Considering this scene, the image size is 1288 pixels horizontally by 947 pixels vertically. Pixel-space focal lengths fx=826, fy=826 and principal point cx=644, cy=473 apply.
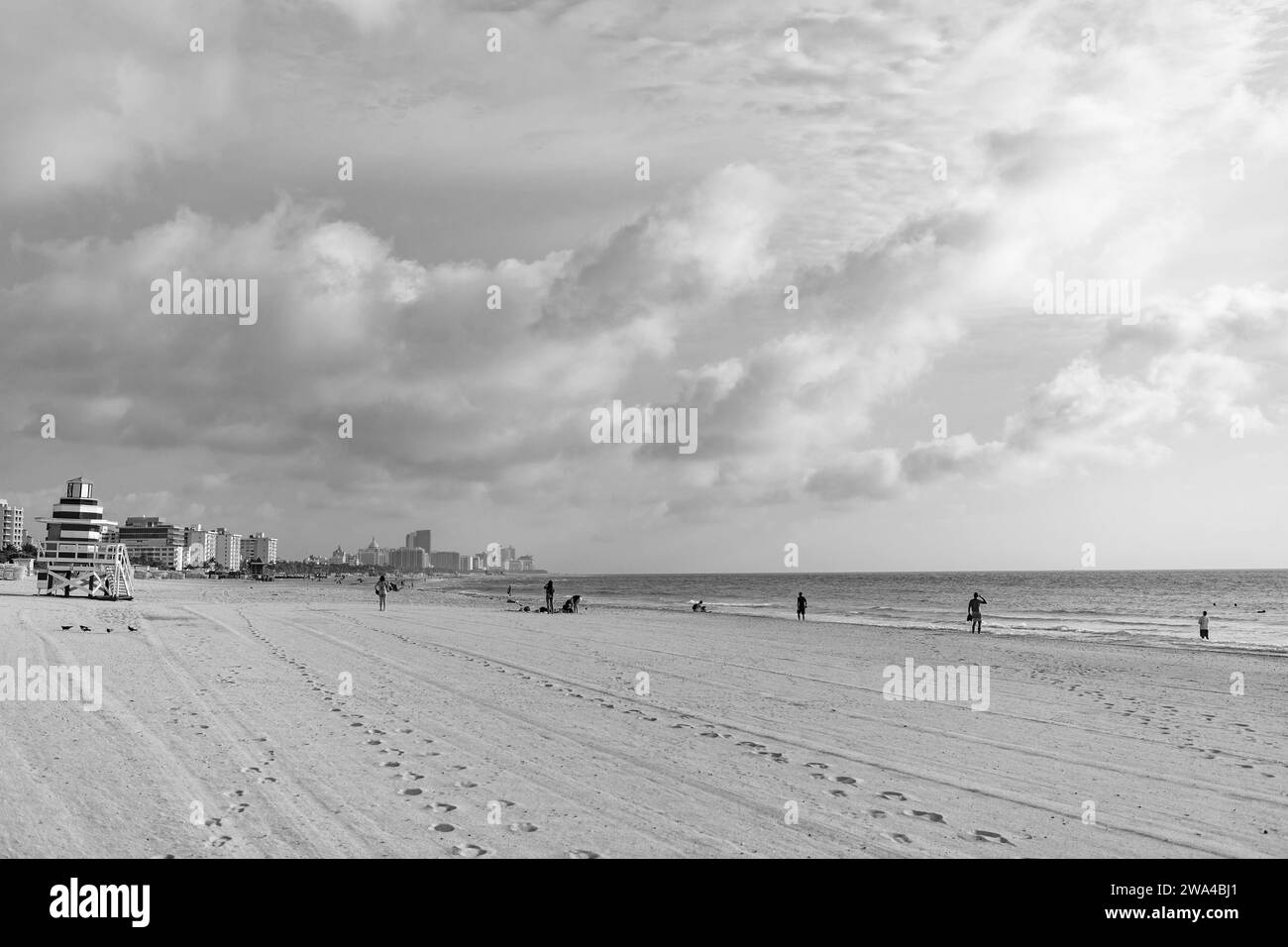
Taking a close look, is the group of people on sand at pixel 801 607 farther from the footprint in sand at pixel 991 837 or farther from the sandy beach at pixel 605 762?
the footprint in sand at pixel 991 837

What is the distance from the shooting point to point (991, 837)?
6.88m

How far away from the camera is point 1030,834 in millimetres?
6984

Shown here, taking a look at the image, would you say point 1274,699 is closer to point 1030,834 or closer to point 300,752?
point 1030,834

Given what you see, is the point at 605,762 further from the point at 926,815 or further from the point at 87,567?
the point at 87,567

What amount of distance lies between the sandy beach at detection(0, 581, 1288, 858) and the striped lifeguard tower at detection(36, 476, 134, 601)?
1910cm

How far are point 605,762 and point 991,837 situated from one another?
395 cm

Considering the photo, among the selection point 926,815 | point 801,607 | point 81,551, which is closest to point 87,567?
point 81,551

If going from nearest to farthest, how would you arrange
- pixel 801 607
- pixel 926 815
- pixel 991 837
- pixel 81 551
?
1. pixel 991 837
2. pixel 926 815
3. pixel 81 551
4. pixel 801 607

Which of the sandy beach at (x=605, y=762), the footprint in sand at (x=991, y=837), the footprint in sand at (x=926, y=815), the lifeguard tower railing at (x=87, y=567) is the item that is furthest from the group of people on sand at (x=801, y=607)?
the footprint in sand at (x=991, y=837)

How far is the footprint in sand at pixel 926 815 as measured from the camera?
7270 mm

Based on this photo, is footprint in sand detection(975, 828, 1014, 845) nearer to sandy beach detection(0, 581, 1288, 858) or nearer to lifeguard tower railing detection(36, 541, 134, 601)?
sandy beach detection(0, 581, 1288, 858)
